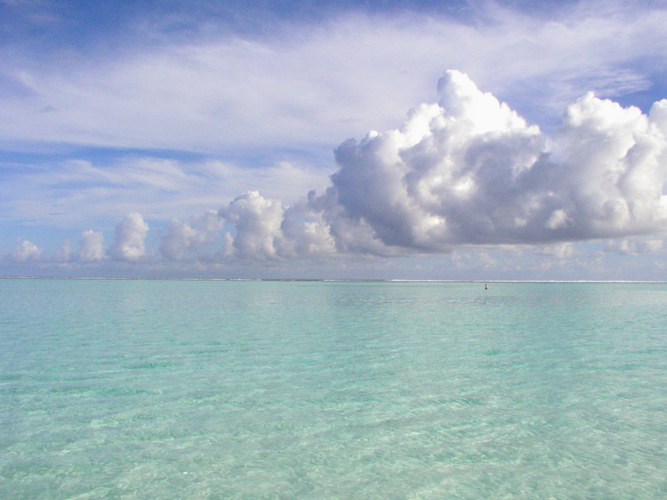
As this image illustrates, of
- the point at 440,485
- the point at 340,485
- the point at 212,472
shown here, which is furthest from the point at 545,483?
the point at 212,472

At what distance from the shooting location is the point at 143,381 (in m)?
17.8

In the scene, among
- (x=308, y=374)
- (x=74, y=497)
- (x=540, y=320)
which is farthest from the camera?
(x=540, y=320)

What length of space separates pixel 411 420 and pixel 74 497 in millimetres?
8098

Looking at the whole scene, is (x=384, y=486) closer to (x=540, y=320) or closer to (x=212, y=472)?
(x=212, y=472)

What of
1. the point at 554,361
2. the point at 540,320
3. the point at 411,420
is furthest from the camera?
the point at 540,320

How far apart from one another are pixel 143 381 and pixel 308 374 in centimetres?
626

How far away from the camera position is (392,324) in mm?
39812

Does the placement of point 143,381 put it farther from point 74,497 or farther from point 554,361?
point 554,361

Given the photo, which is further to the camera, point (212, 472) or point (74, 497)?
point (212, 472)

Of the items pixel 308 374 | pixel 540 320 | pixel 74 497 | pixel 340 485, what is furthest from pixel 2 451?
pixel 540 320

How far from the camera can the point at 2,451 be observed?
10.5 meters

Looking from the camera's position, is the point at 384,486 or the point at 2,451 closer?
the point at 384,486

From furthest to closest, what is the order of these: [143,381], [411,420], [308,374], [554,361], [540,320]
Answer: [540,320], [554,361], [308,374], [143,381], [411,420]

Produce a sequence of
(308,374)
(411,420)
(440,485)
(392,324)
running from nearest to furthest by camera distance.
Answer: (440,485) < (411,420) < (308,374) < (392,324)
